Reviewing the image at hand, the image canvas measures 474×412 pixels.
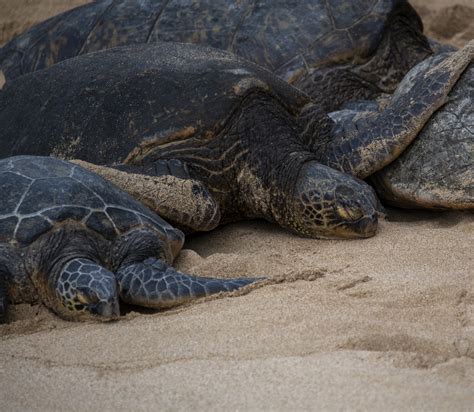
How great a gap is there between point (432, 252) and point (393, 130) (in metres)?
0.96

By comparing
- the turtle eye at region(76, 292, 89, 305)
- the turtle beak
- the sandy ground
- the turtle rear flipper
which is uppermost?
the sandy ground

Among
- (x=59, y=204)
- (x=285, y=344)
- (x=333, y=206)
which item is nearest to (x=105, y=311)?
(x=59, y=204)

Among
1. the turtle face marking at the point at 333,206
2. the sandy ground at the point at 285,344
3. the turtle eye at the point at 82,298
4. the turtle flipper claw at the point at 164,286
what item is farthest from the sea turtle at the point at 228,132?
the turtle eye at the point at 82,298

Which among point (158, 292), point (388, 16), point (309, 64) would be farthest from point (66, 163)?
point (388, 16)

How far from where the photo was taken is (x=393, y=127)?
4719 millimetres

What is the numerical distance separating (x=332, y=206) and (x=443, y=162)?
633 millimetres

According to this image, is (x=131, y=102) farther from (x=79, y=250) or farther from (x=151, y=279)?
(x=151, y=279)

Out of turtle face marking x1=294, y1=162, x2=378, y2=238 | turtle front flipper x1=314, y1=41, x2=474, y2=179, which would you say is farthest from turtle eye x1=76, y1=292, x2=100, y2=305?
turtle front flipper x1=314, y1=41, x2=474, y2=179

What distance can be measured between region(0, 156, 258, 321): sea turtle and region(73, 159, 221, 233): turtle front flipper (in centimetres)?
34

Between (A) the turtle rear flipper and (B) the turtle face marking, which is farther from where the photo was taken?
(B) the turtle face marking

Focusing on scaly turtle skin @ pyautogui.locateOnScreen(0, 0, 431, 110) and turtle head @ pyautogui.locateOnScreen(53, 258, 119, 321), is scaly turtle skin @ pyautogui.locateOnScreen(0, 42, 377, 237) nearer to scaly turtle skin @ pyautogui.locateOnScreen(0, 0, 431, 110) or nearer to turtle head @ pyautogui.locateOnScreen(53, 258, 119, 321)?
turtle head @ pyautogui.locateOnScreen(53, 258, 119, 321)

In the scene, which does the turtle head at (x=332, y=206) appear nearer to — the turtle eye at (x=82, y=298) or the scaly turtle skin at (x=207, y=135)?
the scaly turtle skin at (x=207, y=135)

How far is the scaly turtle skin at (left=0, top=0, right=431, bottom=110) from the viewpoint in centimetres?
598

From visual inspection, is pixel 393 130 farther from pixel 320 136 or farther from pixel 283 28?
pixel 283 28
